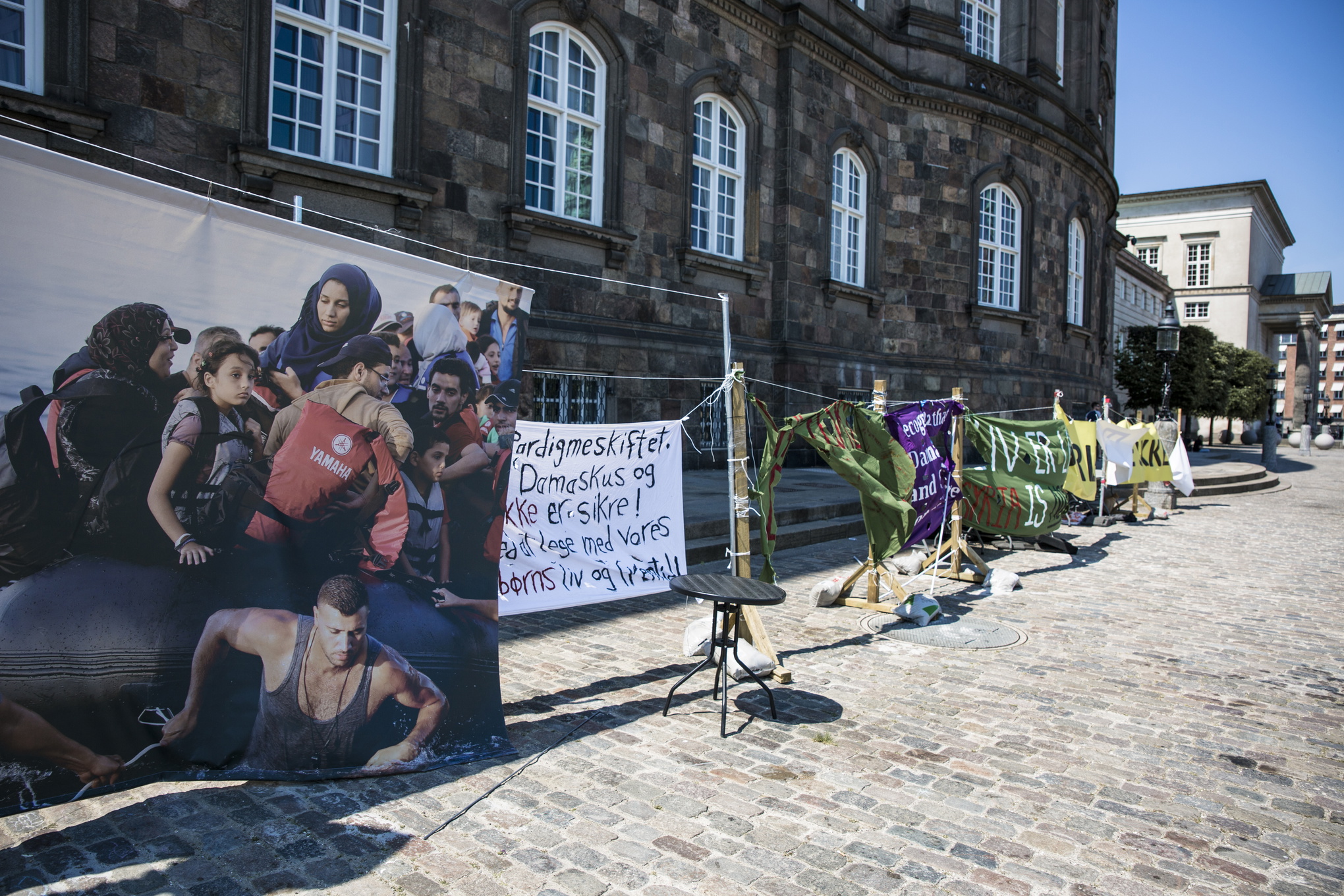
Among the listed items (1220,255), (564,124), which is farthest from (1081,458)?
(1220,255)

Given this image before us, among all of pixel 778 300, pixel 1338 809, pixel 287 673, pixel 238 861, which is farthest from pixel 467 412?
pixel 778 300

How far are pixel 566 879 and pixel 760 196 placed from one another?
49.8 feet

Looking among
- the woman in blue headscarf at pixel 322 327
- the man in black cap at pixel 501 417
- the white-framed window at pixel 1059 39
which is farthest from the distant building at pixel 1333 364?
the woman in blue headscarf at pixel 322 327

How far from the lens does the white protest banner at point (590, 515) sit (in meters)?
5.35

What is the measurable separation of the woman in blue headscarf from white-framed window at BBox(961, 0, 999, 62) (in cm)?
2273

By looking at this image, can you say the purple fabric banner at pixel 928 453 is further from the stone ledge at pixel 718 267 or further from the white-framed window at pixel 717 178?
the white-framed window at pixel 717 178

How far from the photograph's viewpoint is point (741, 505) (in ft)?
19.7

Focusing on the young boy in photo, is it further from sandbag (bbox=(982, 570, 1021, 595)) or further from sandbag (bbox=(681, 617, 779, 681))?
sandbag (bbox=(982, 570, 1021, 595))

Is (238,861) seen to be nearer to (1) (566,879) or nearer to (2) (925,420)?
(1) (566,879)

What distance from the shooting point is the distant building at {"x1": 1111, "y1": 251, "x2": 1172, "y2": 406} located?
49.3 m

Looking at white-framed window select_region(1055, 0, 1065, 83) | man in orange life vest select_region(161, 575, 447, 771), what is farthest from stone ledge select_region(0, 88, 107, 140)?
white-framed window select_region(1055, 0, 1065, 83)

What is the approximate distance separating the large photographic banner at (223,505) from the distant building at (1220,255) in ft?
259

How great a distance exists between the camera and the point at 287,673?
3.74 meters

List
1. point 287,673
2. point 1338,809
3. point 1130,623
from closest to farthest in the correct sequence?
point 287,673 < point 1338,809 < point 1130,623
